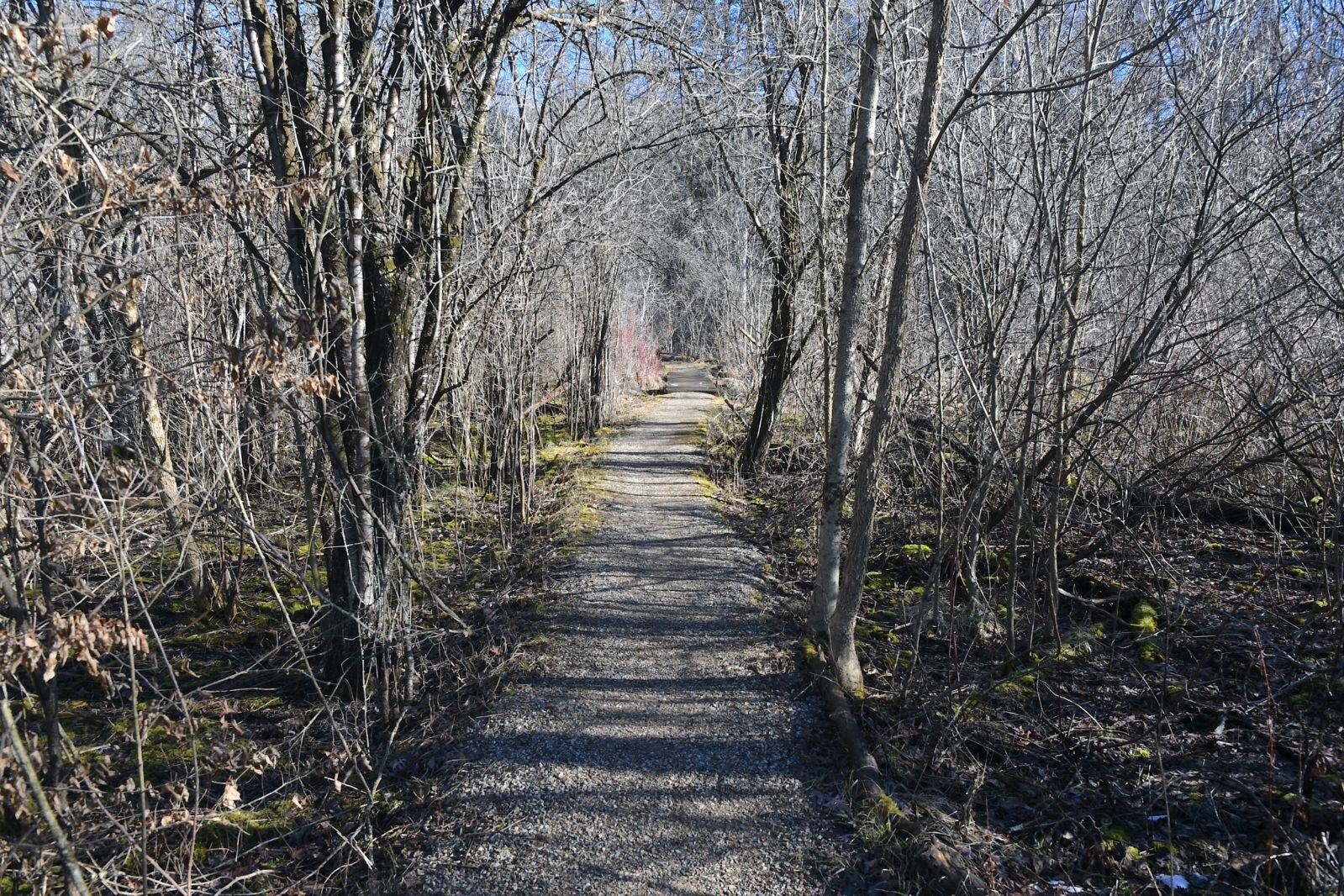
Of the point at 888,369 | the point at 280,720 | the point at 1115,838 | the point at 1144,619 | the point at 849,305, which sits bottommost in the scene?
the point at 280,720

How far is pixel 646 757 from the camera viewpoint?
471 centimetres

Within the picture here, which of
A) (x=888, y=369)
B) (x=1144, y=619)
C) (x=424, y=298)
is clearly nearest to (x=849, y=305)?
(x=888, y=369)

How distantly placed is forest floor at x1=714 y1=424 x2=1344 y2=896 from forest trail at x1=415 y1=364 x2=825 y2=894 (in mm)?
576

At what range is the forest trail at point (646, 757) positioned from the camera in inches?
151

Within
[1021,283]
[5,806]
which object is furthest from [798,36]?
[5,806]

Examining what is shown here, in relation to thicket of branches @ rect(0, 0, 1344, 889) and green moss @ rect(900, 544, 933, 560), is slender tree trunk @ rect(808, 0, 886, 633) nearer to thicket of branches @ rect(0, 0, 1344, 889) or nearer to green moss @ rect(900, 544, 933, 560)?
thicket of branches @ rect(0, 0, 1344, 889)

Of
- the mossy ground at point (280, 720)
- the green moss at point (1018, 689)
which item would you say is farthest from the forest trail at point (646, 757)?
the green moss at point (1018, 689)

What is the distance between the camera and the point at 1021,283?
5391 millimetres

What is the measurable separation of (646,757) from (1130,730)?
3096mm

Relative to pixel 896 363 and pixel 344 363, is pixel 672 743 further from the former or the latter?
pixel 344 363

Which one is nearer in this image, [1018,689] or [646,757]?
[646,757]

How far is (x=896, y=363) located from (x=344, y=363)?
3.46 m

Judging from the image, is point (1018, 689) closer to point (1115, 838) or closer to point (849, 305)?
point (1115, 838)

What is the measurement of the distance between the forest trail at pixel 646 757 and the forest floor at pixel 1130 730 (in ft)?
1.89
